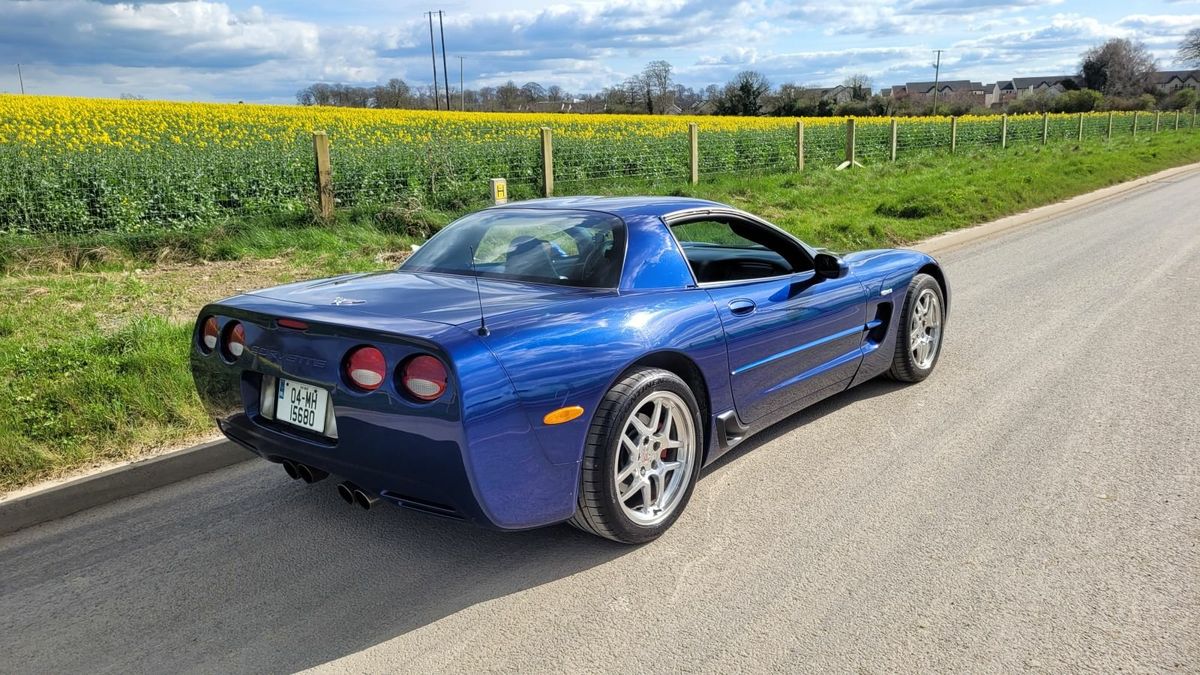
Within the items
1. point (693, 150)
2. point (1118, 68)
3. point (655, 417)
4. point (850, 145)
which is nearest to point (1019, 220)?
point (693, 150)

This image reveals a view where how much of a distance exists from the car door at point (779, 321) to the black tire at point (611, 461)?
0.59 meters

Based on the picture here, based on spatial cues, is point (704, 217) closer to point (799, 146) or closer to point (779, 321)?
point (779, 321)

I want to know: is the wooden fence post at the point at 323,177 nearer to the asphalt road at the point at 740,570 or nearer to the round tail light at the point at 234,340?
the asphalt road at the point at 740,570

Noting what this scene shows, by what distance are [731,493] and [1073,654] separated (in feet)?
5.18

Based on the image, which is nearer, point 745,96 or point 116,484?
point 116,484

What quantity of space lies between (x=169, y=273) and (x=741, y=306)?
6818 mm

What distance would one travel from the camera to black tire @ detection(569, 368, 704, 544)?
3.14 m

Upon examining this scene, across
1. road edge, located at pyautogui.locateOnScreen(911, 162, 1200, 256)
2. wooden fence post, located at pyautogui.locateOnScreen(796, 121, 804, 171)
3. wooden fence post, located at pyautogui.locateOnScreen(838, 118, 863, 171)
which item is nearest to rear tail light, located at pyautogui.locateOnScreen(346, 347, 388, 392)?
road edge, located at pyautogui.locateOnScreen(911, 162, 1200, 256)

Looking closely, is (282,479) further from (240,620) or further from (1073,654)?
(1073,654)

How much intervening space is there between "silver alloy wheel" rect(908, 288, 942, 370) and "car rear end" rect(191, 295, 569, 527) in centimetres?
314

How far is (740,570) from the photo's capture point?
3.20 meters

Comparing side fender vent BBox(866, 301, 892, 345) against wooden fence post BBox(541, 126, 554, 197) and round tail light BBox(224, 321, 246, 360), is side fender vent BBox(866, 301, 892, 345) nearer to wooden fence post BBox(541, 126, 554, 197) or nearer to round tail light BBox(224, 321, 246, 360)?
round tail light BBox(224, 321, 246, 360)

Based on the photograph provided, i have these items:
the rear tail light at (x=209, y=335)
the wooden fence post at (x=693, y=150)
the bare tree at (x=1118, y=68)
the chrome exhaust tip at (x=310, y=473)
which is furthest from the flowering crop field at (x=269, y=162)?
the bare tree at (x=1118, y=68)

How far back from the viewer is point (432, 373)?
286cm
